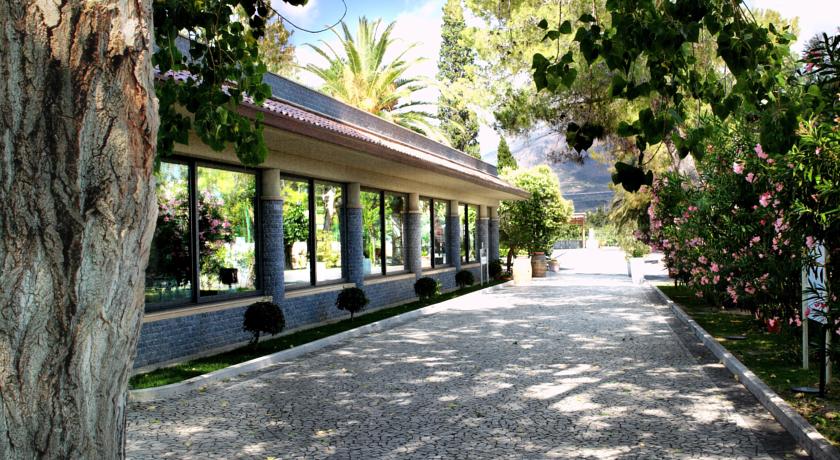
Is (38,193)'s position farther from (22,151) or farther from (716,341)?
(716,341)

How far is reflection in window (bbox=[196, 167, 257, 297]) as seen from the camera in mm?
12227

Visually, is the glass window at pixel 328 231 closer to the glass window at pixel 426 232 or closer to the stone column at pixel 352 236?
the stone column at pixel 352 236

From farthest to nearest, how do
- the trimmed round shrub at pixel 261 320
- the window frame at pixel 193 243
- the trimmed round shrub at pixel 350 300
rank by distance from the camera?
the trimmed round shrub at pixel 350 300 < the trimmed round shrub at pixel 261 320 < the window frame at pixel 193 243

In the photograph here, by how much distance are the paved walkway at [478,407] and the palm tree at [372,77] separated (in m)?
18.1

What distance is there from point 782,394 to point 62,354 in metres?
7.51

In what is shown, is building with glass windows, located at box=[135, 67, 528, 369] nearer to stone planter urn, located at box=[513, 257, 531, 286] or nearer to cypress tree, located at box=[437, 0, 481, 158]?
stone planter urn, located at box=[513, 257, 531, 286]

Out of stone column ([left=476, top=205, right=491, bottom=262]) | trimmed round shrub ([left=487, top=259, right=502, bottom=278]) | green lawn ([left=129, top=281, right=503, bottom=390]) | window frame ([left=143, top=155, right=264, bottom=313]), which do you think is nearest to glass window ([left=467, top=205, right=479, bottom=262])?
stone column ([left=476, top=205, right=491, bottom=262])

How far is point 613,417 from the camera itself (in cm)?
717

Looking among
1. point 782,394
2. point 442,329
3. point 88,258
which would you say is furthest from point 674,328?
point 88,258

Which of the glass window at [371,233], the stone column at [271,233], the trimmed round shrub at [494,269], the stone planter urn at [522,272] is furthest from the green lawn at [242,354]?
the trimmed round shrub at [494,269]

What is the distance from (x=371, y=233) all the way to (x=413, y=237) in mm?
2497

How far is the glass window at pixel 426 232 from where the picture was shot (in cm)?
2427

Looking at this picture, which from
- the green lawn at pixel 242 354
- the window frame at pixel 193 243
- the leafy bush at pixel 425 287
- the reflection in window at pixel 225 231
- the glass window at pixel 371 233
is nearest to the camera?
the green lawn at pixel 242 354

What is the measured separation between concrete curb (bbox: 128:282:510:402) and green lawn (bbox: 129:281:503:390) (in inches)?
15.4
